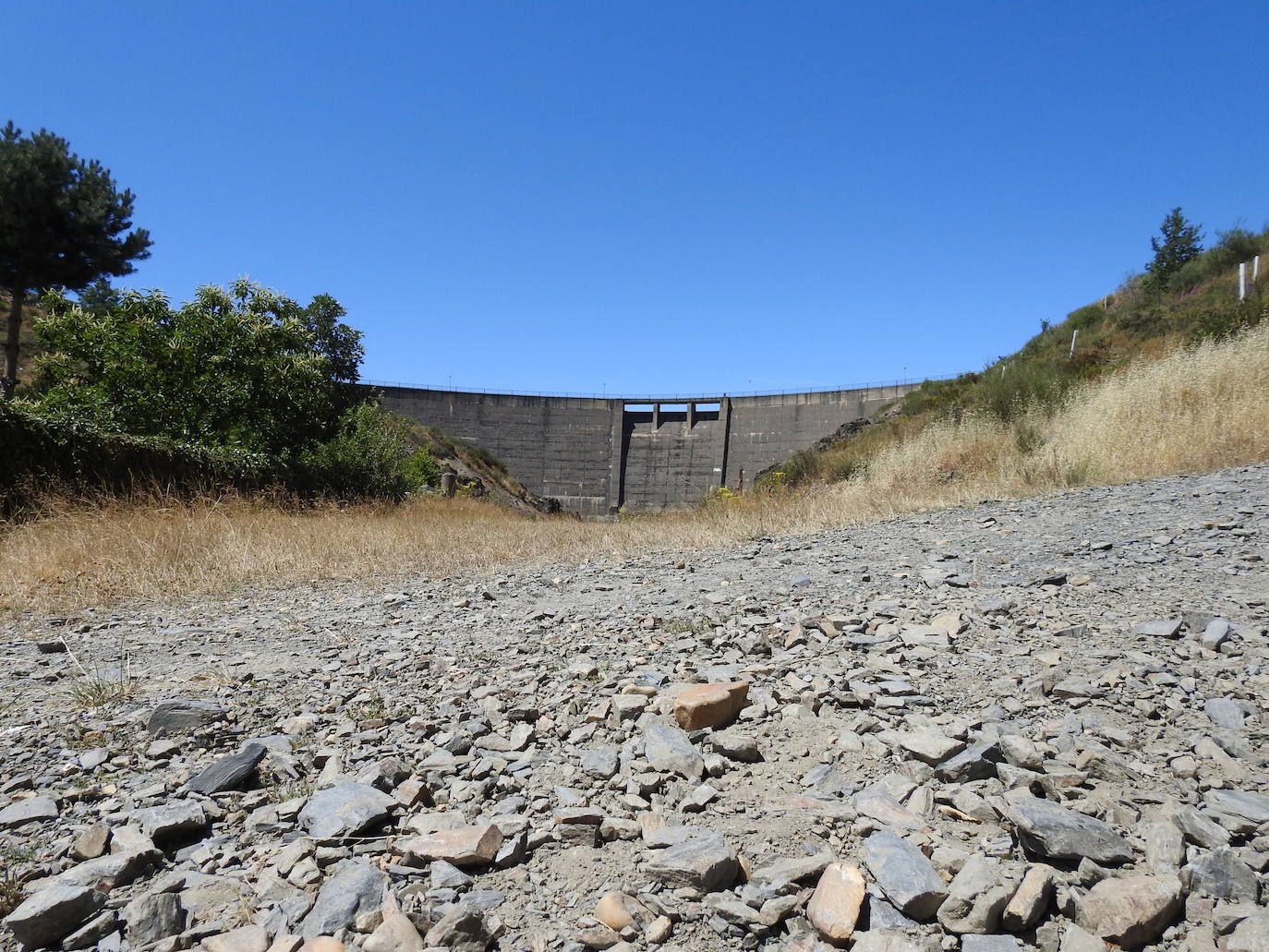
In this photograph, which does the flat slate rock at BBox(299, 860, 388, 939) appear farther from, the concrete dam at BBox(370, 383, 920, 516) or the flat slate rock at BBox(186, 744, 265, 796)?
the concrete dam at BBox(370, 383, 920, 516)

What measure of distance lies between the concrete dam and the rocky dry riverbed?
2997cm

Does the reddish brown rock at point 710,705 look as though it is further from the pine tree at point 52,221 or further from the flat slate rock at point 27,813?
the pine tree at point 52,221

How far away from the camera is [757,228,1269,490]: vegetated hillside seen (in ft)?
31.3

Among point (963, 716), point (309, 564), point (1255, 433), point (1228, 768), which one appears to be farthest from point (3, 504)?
point (1255, 433)

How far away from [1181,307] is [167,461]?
2064cm

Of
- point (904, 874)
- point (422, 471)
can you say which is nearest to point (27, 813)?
point (904, 874)

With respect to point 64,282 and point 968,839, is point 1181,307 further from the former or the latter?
point 64,282

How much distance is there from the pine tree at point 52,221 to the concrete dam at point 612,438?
15058 mm

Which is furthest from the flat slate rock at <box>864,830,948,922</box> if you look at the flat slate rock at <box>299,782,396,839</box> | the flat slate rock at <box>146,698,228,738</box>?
the flat slate rock at <box>146,698,228,738</box>

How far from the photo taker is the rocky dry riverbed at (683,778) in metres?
1.15

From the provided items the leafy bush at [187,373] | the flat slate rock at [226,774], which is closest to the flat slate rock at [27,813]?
the flat slate rock at [226,774]

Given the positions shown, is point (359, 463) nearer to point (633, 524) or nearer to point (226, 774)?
point (633, 524)

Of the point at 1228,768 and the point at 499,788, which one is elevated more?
the point at 1228,768

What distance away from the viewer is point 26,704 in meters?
2.32
